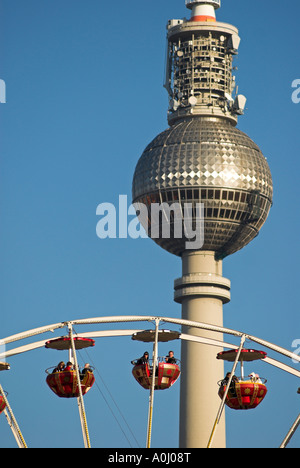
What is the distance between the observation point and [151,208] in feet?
614

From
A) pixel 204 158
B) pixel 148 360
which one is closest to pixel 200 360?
pixel 204 158

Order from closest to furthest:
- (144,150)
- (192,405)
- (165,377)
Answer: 1. (165,377)
2. (192,405)
3. (144,150)

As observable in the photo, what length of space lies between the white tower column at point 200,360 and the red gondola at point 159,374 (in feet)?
322

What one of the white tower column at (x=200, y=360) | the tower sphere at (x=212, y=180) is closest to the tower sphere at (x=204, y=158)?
the tower sphere at (x=212, y=180)

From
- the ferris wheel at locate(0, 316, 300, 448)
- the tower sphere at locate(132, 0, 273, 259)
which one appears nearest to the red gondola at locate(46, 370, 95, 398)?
the ferris wheel at locate(0, 316, 300, 448)

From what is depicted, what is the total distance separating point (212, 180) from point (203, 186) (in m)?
1.71

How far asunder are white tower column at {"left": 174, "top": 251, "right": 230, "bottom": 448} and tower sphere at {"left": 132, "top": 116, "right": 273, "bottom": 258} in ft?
18.6

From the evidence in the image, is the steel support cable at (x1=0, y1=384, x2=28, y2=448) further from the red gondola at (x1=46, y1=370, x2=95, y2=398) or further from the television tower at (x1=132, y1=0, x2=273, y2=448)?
the television tower at (x1=132, y1=0, x2=273, y2=448)

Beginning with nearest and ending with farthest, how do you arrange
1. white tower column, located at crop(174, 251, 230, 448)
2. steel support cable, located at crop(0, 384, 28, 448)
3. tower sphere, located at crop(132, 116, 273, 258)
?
steel support cable, located at crop(0, 384, 28, 448)
white tower column, located at crop(174, 251, 230, 448)
tower sphere, located at crop(132, 116, 273, 258)

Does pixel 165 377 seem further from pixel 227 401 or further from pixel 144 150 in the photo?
pixel 144 150

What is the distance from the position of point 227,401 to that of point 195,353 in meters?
102

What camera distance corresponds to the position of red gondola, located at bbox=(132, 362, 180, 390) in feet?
254
